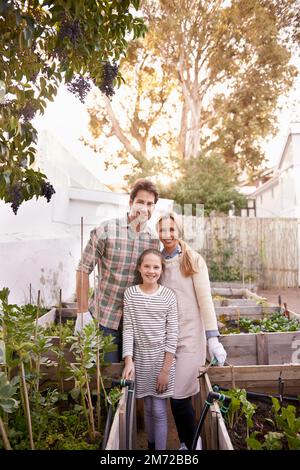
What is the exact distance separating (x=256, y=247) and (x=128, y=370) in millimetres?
9306

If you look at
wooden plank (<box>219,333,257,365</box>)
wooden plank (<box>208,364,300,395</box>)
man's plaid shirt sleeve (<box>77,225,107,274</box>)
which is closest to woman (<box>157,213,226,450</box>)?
wooden plank (<box>208,364,300,395</box>)

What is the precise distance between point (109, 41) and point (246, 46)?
14.1 metres

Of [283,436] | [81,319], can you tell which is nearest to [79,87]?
[81,319]

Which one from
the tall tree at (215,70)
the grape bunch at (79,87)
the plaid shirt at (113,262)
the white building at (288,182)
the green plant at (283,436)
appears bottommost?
the green plant at (283,436)

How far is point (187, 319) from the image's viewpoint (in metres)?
2.37

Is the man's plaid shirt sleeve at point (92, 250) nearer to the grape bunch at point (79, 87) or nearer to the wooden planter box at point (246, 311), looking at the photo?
the grape bunch at point (79, 87)

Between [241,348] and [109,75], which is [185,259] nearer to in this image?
[109,75]

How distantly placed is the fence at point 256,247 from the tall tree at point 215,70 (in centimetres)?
493

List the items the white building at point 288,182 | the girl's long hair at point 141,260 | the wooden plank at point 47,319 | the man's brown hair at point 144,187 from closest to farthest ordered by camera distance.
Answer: the girl's long hair at point 141,260
the man's brown hair at point 144,187
the wooden plank at point 47,319
the white building at point 288,182

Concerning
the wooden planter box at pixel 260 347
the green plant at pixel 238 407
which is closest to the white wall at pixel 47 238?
the wooden planter box at pixel 260 347

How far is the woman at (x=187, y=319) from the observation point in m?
2.29

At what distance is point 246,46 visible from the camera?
47.0ft

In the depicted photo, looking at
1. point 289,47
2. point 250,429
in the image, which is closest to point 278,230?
point 289,47
